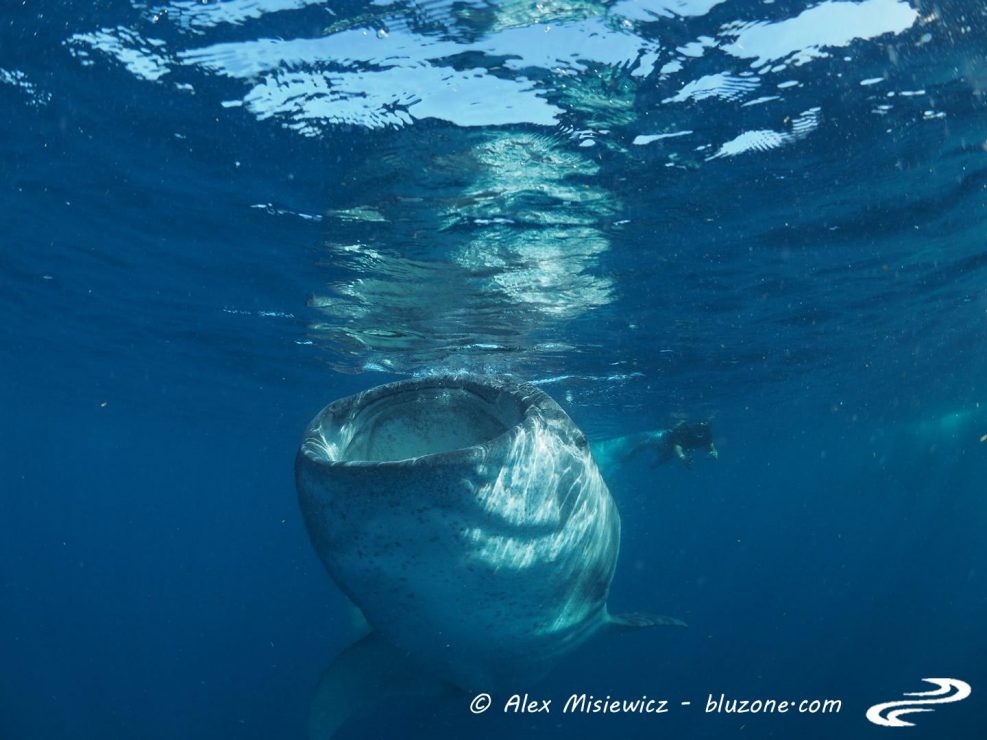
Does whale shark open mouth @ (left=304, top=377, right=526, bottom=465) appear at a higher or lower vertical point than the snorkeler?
higher

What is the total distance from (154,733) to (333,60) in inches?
962

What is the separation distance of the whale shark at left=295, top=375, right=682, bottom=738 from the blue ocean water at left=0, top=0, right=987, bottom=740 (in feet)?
13.1

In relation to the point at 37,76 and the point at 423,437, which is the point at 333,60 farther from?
the point at 423,437

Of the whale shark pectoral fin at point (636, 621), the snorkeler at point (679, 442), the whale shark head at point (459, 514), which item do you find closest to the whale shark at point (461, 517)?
the whale shark head at point (459, 514)

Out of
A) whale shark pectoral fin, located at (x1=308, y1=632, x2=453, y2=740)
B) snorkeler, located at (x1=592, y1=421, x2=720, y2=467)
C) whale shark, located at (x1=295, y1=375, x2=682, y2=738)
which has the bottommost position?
snorkeler, located at (x1=592, y1=421, x2=720, y2=467)

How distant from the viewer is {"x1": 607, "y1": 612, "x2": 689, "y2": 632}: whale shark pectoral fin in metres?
6.64

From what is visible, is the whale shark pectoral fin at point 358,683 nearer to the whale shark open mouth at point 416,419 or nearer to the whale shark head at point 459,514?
the whale shark head at point 459,514

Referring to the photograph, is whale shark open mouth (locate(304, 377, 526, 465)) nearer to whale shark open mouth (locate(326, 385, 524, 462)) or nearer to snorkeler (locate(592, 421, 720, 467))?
whale shark open mouth (locate(326, 385, 524, 462))

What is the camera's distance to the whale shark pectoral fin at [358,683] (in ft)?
18.8

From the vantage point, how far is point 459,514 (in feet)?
8.98

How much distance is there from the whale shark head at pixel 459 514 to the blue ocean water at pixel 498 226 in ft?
13.2

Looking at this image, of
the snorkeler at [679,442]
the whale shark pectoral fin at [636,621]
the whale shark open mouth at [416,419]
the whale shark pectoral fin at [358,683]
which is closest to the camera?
the whale shark open mouth at [416,419]

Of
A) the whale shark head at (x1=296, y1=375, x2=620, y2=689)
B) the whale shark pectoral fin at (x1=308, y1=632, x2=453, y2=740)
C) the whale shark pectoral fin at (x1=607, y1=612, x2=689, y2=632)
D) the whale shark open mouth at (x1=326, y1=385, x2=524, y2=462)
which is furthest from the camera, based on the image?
the whale shark pectoral fin at (x1=607, y1=612, x2=689, y2=632)

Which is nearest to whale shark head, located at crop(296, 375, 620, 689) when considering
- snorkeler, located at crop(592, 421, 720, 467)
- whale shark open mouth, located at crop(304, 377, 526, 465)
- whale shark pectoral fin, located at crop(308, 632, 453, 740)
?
whale shark open mouth, located at crop(304, 377, 526, 465)
